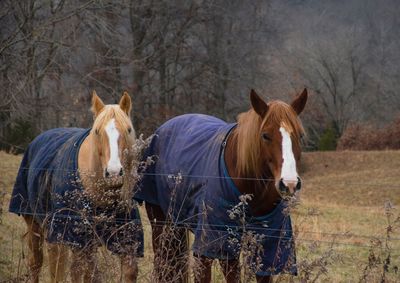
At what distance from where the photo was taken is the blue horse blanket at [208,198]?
4.46m

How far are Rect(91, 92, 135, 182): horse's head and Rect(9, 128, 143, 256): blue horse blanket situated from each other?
0.29 m

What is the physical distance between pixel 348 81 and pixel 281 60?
6804 millimetres

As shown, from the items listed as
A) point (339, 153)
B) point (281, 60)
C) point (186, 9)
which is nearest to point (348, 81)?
point (281, 60)

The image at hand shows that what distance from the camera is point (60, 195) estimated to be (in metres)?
4.93

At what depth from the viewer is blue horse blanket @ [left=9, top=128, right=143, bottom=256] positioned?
4.91 meters

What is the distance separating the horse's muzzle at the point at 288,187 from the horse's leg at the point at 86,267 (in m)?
1.35

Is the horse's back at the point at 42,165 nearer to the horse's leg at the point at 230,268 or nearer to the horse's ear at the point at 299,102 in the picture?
the horse's leg at the point at 230,268

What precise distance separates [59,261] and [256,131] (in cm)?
192

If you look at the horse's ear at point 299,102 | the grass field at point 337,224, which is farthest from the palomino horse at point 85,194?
the horse's ear at point 299,102

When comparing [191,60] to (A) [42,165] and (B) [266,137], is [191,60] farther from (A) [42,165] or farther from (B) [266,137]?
(B) [266,137]

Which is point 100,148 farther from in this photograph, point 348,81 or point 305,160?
point 348,81

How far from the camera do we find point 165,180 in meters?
5.59

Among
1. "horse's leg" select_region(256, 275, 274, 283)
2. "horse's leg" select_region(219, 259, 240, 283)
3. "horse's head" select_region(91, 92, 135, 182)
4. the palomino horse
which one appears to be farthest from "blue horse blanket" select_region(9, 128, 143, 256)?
"horse's leg" select_region(256, 275, 274, 283)

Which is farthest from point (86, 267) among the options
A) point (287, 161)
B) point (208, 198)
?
point (287, 161)
